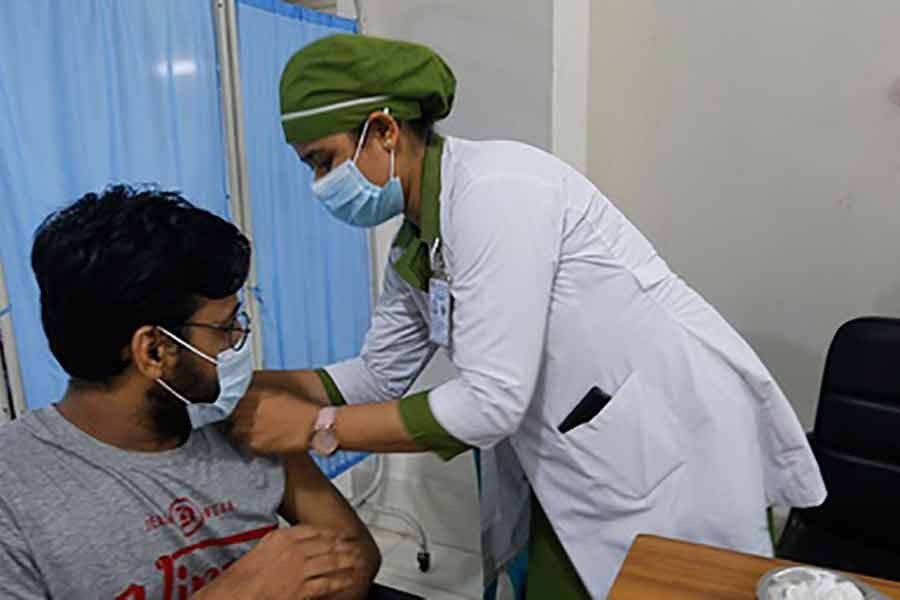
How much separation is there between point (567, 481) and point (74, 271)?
33.8 inches

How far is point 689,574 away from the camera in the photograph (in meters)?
0.94

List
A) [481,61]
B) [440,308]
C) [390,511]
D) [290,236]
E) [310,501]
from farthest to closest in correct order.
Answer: [390,511], [290,236], [481,61], [310,501], [440,308]

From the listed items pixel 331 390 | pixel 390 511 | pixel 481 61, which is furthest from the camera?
pixel 390 511

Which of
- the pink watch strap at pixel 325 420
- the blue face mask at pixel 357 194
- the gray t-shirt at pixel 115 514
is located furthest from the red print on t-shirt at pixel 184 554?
the blue face mask at pixel 357 194

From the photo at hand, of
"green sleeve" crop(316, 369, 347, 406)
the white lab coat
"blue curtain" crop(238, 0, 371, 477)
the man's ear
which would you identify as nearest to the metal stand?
"blue curtain" crop(238, 0, 371, 477)

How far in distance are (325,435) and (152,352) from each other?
0.99 ft

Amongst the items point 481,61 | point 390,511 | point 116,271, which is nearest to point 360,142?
point 116,271

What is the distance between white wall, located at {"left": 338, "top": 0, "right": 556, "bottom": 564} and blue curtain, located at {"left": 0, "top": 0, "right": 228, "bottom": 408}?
66 centimetres

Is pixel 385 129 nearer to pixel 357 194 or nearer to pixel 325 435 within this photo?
pixel 357 194

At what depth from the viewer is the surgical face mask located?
1.12 metres

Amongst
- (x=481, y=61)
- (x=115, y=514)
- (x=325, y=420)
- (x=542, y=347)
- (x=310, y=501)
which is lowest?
(x=310, y=501)

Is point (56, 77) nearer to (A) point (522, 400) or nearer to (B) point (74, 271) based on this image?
(B) point (74, 271)

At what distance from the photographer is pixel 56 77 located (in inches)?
59.9

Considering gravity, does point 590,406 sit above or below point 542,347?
below
